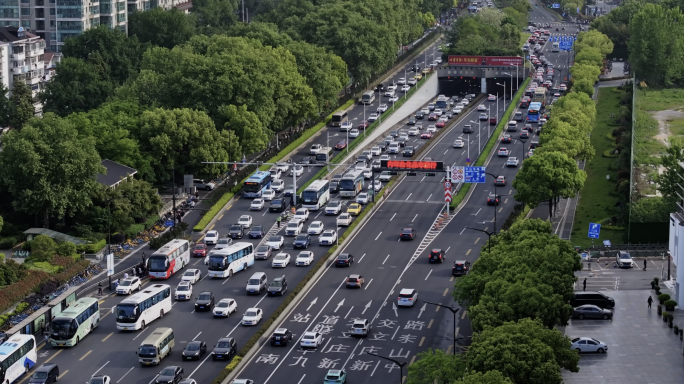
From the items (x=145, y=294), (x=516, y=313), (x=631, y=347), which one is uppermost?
(x=516, y=313)

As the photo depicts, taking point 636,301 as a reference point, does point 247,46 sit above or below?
above

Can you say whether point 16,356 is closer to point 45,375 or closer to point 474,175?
point 45,375

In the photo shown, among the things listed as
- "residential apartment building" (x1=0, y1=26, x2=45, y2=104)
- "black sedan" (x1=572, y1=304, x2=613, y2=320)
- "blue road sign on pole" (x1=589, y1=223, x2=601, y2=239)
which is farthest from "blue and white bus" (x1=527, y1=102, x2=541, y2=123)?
"black sedan" (x1=572, y1=304, x2=613, y2=320)

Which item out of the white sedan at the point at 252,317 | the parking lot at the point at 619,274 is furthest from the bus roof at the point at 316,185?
the white sedan at the point at 252,317

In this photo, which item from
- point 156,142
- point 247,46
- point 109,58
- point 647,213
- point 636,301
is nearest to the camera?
point 636,301

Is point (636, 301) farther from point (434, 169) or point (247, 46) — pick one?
point (247, 46)

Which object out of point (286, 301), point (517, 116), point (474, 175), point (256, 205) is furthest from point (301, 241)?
point (517, 116)

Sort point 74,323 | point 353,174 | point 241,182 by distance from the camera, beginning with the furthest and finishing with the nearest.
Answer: point 241,182
point 353,174
point 74,323

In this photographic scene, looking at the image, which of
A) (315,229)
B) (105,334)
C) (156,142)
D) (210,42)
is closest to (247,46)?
(210,42)
